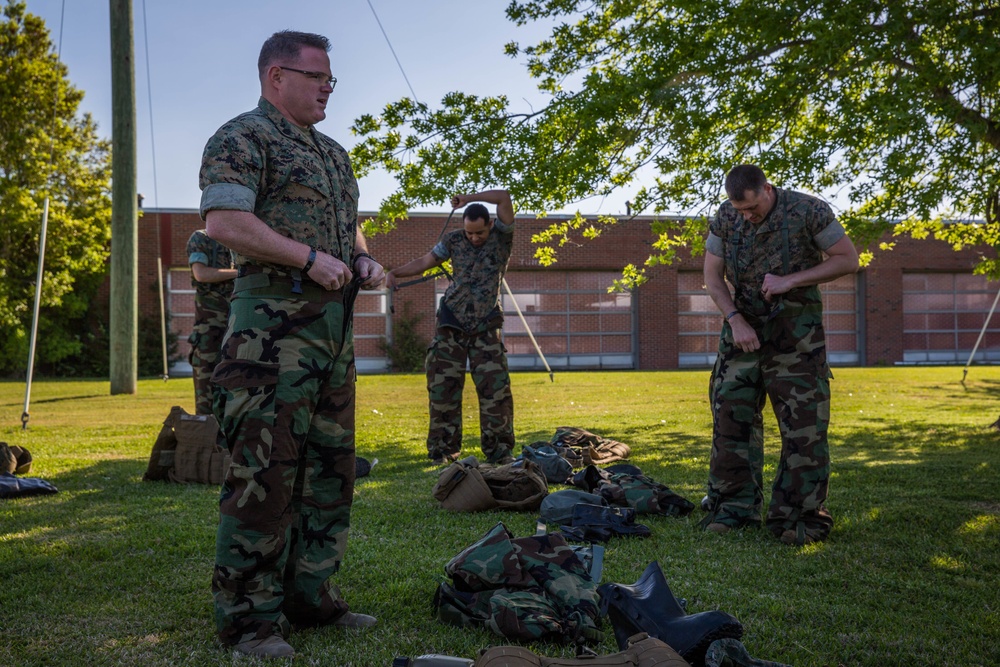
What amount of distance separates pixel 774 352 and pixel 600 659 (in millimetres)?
2978

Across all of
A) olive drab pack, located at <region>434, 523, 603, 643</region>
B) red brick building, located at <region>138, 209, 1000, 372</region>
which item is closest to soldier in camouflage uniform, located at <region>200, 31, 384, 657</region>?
olive drab pack, located at <region>434, 523, 603, 643</region>

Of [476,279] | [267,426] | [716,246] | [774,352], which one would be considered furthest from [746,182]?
[476,279]

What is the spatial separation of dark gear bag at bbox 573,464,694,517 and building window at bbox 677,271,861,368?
26691mm

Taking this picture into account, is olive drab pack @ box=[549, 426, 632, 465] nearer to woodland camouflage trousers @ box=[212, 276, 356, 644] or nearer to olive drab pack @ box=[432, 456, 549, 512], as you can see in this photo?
olive drab pack @ box=[432, 456, 549, 512]

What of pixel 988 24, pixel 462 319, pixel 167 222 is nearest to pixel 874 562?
pixel 462 319

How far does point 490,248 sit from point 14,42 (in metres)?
26.6

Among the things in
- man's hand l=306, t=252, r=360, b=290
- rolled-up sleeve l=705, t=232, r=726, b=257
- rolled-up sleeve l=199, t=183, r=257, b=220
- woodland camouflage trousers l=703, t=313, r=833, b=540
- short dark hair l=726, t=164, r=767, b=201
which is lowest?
woodland camouflage trousers l=703, t=313, r=833, b=540

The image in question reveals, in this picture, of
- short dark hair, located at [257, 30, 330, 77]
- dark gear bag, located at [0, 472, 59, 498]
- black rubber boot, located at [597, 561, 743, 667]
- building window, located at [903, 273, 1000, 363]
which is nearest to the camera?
black rubber boot, located at [597, 561, 743, 667]

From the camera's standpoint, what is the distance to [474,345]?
7848 millimetres

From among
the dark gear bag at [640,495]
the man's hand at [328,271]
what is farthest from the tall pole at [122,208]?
the man's hand at [328,271]

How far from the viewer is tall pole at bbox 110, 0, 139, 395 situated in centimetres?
1741

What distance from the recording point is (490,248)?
26.0 ft

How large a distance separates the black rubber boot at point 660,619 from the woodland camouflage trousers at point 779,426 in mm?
1897

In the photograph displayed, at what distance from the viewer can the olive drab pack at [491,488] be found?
5590 mm
